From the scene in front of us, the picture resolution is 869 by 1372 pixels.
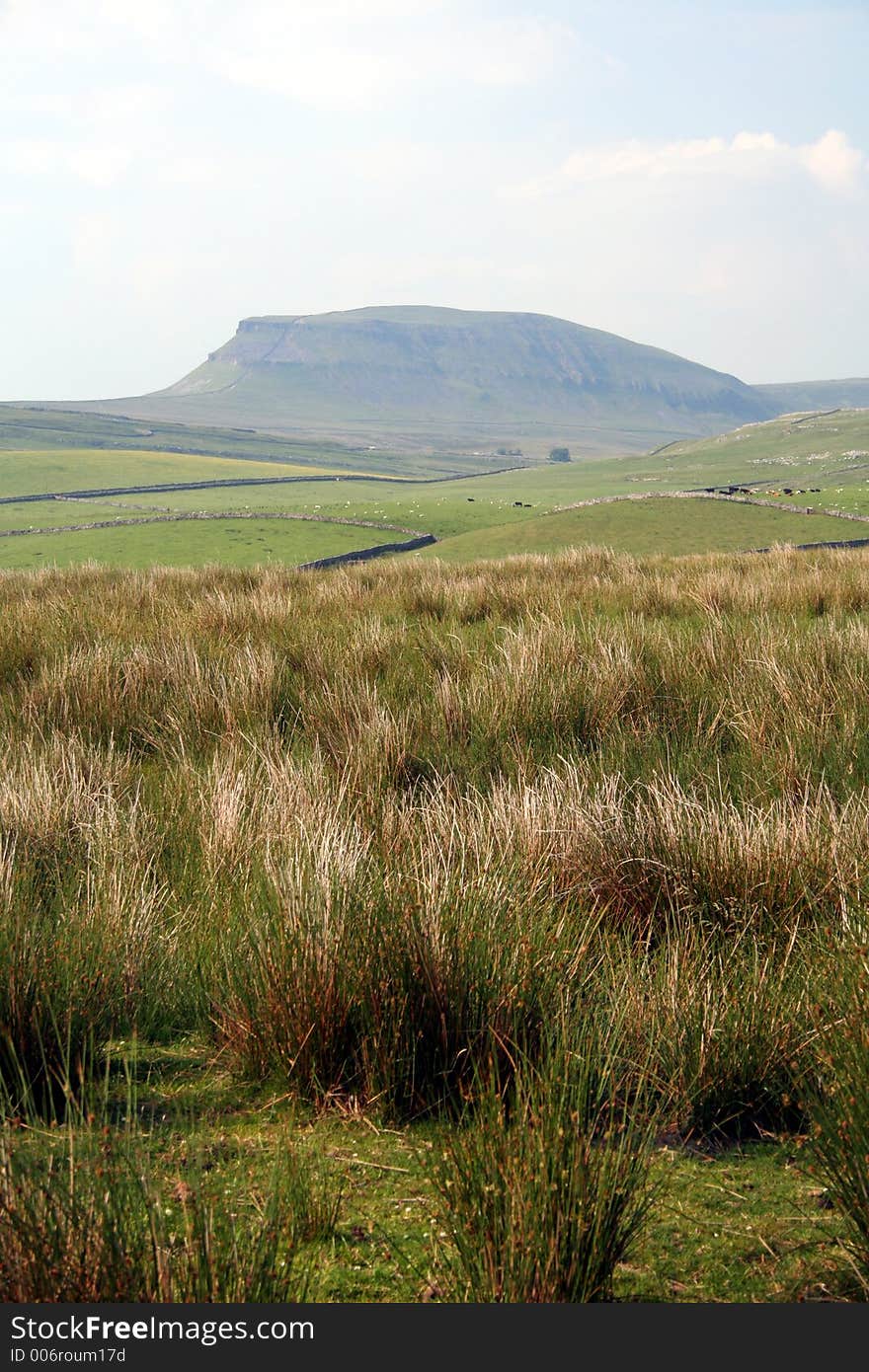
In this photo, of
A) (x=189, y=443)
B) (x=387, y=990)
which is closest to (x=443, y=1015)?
(x=387, y=990)

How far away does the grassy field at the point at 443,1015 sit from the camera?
5.65 feet

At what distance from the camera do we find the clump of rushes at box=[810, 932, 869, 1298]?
1869 millimetres

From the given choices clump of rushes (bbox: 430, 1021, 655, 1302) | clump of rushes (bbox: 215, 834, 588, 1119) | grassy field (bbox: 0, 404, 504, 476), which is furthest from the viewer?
grassy field (bbox: 0, 404, 504, 476)

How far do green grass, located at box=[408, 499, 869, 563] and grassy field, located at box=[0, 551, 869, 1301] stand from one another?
22.6 m

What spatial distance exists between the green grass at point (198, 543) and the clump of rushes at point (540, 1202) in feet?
93.6

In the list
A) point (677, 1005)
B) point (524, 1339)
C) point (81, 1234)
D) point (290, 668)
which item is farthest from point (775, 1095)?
point (290, 668)

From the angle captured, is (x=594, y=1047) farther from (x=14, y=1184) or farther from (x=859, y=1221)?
(x=14, y=1184)

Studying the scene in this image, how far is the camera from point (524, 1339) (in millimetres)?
1520

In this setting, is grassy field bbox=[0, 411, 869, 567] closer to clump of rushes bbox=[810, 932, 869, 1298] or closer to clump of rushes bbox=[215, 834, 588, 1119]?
clump of rushes bbox=[215, 834, 588, 1119]

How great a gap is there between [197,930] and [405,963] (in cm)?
86

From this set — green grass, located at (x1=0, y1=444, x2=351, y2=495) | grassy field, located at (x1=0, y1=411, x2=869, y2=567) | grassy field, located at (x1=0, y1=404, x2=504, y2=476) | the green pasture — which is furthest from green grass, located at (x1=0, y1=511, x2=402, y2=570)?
grassy field, located at (x1=0, y1=404, x2=504, y2=476)

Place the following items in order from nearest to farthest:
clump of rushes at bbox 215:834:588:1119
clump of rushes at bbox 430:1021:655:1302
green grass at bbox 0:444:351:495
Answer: clump of rushes at bbox 430:1021:655:1302, clump of rushes at bbox 215:834:588:1119, green grass at bbox 0:444:351:495

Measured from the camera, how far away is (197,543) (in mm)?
34938

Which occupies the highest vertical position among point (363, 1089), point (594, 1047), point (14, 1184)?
point (14, 1184)
